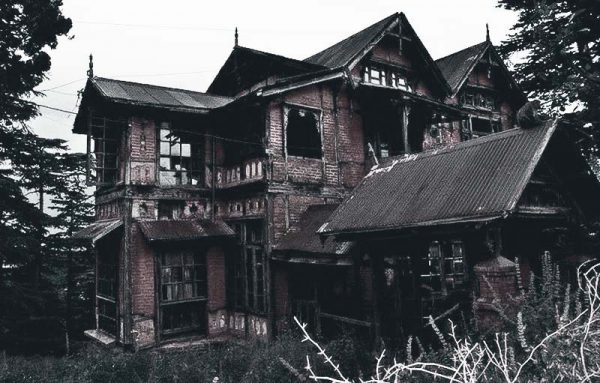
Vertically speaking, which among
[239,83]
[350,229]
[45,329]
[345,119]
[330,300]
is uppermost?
[239,83]

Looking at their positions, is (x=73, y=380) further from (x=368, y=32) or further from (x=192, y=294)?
(x=368, y=32)

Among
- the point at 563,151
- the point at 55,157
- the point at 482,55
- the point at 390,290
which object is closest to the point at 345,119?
the point at 390,290

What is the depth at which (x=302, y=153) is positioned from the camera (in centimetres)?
1602

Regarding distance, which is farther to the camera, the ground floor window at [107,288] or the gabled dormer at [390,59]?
the gabled dormer at [390,59]

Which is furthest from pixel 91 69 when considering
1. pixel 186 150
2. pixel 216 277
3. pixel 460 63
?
pixel 460 63

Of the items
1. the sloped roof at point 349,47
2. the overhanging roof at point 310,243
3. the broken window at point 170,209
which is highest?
the sloped roof at point 349,47

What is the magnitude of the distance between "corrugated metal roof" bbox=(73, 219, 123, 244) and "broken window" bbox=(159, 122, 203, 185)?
197 centimetres

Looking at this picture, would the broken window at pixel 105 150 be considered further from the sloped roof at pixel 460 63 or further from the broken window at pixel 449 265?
the sloped roof at pixel 460 63

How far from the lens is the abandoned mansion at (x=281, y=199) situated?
34.2 ft

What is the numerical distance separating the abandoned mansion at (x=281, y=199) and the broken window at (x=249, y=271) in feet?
0.21

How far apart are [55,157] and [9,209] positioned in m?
5.21

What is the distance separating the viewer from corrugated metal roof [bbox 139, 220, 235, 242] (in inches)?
535

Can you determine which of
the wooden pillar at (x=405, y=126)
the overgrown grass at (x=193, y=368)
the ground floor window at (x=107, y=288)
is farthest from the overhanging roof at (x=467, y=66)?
the ground floor window at (x=107, y=288)

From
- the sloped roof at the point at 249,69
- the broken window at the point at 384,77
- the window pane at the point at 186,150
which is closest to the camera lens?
the window pane at the point at 186,150
